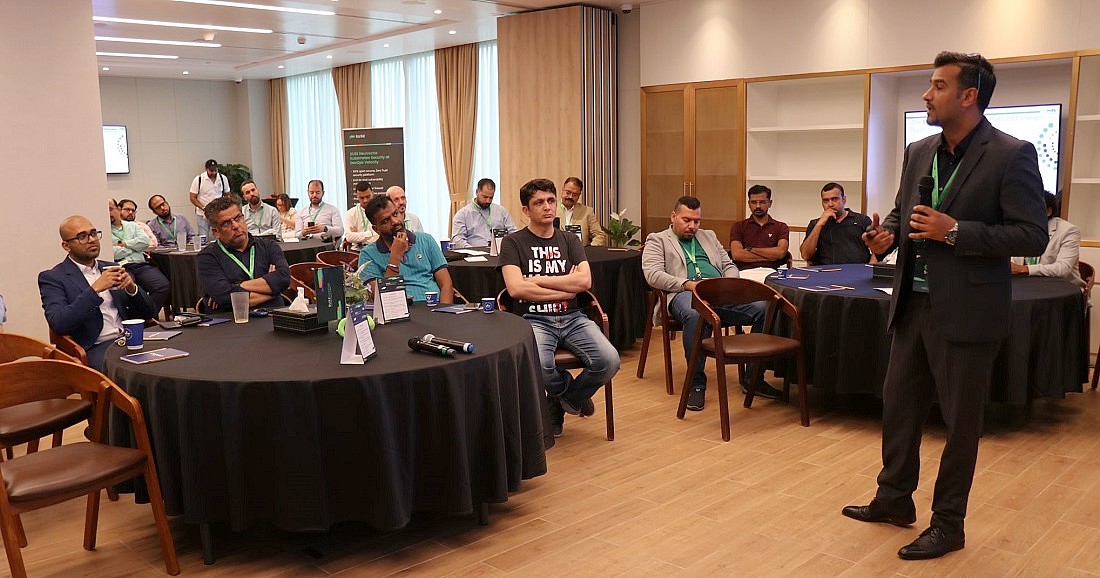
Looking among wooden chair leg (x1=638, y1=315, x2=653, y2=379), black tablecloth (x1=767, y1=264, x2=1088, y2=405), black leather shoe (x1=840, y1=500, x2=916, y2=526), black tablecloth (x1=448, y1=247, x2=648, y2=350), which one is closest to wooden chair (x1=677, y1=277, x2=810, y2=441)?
black tablecloth (x1=767, y1=264, x2=1088, y2=405)

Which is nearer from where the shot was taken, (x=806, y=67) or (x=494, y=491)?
(x=494, y=491)

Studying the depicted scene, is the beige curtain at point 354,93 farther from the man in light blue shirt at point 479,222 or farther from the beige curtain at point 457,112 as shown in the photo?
the man in light blue shirt at point 479,222

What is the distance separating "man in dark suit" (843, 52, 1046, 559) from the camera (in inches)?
117

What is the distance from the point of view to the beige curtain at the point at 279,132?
16.2 meters

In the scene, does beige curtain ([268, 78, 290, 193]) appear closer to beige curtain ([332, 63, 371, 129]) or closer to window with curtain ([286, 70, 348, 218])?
window with curtain ([286, 70, 348, 218])

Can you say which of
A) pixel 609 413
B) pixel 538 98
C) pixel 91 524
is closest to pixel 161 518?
pixel 91 524

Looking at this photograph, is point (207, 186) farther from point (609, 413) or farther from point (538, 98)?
point (609, 413)

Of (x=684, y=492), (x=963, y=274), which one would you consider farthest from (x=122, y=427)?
(x=963, y=274)

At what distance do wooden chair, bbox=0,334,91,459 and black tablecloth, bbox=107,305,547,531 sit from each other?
505mm

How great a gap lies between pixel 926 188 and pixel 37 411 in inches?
150

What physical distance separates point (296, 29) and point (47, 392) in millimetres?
8119

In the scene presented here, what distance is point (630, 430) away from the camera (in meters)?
5.02

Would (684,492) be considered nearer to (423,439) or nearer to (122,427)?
(423,439)

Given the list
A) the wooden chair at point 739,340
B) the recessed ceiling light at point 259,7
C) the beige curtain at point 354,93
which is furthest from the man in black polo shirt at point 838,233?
the beige curtain at point 354,93
